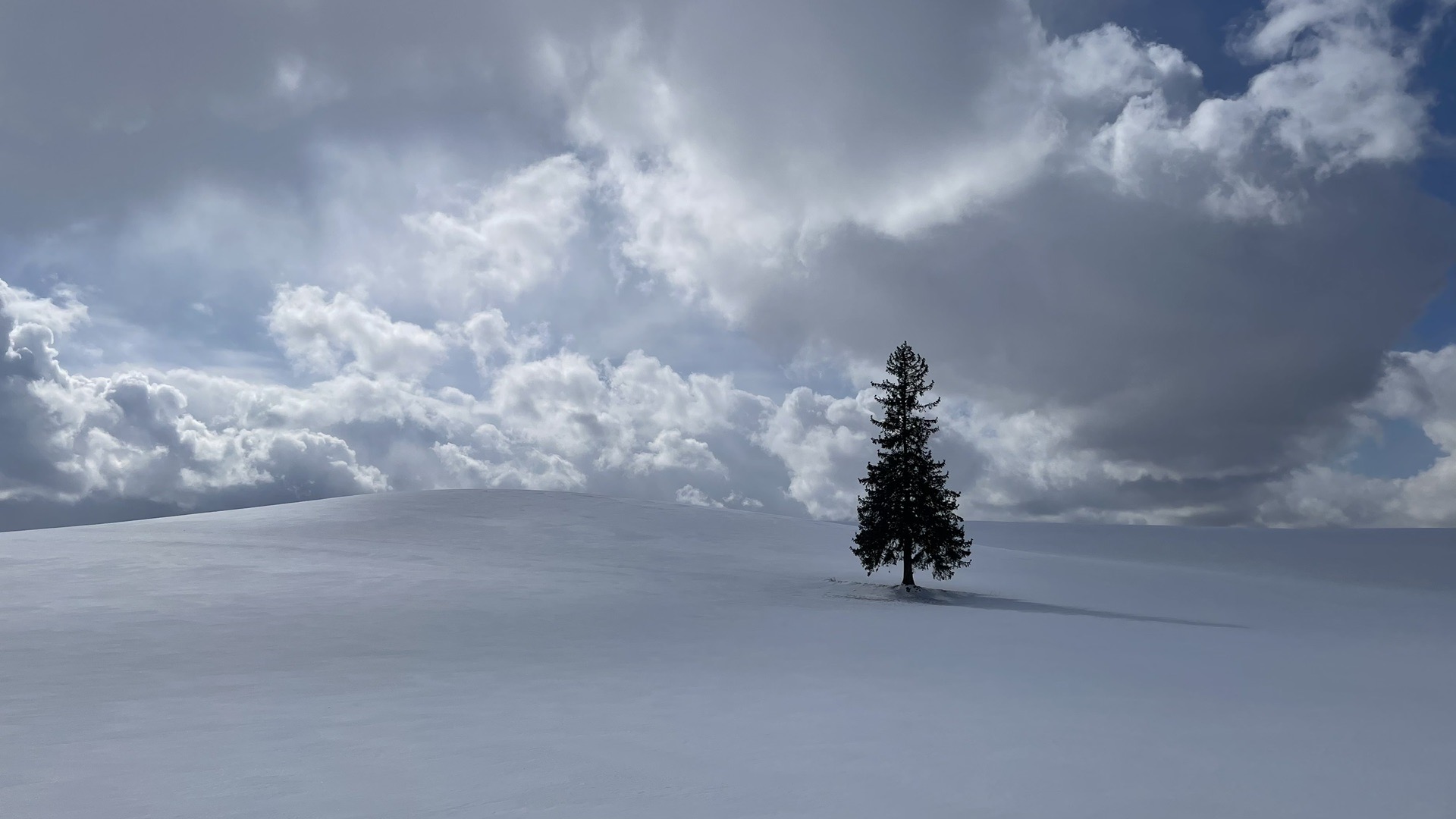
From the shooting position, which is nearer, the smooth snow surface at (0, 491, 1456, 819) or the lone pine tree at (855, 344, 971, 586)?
the smooth snow surface at (0, 491, 1456, 819)

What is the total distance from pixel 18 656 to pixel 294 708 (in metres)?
8.90

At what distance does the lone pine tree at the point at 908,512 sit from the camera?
101 ft

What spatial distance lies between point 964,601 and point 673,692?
18.5m

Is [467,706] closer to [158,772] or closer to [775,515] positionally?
[158,772]

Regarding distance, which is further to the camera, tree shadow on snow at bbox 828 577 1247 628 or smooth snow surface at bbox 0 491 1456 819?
tree shadow on snow at bbox 828 577 1247 628

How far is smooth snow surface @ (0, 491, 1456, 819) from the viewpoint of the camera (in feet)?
27.5

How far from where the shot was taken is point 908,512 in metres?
30.9

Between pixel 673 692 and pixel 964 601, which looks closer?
pixel 673 692

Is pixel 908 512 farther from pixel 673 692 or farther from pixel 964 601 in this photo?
pixel 673 692

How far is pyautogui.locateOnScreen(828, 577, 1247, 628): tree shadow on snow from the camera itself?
25859 millimetres

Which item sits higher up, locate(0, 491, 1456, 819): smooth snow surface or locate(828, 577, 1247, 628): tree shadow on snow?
locate(828, 577, 1247, 628): tree shadow on snow

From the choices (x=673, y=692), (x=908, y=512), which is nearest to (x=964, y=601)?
(x=908, y=512)

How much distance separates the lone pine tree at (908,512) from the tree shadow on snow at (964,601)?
863 millimetres

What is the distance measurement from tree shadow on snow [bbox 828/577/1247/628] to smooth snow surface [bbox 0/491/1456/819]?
13.1 inches
